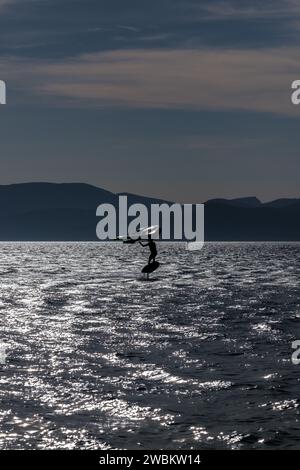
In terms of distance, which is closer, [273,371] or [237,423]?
[237,423]

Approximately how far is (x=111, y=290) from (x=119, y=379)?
4468cm

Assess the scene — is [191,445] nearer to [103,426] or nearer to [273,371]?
[103,426]

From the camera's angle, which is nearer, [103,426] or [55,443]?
[55,443]

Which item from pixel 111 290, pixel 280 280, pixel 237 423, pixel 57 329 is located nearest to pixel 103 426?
pixel 237 423

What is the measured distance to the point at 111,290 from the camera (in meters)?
70.1

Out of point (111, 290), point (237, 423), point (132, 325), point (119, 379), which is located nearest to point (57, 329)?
point (132, 325)

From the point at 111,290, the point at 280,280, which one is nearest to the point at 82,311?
the point at 111,290

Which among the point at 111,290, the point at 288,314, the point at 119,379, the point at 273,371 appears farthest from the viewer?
the point at 111,290

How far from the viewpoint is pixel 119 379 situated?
2547 cm

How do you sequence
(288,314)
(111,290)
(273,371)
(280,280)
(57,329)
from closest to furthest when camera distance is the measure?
(273,371), (57,329), (288,314), (111,290), (280,280)
